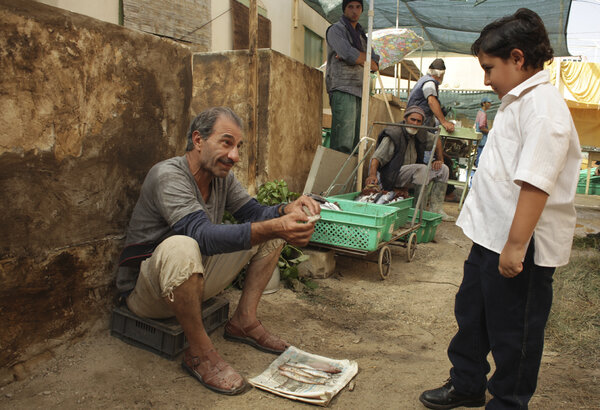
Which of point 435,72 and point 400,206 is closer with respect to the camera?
point 400,206

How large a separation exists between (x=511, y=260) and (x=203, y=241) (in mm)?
1379

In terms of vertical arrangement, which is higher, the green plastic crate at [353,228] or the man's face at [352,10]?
the man's face at [352,10]

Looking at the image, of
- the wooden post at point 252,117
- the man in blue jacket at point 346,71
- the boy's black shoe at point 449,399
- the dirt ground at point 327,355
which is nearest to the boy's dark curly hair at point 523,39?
the boy's black shoe at point 449,399

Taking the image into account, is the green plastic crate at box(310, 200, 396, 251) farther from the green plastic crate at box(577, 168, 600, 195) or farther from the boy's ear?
the green plastic crate at box(577, 168, 600, 195)

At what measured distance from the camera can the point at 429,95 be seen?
609 cm

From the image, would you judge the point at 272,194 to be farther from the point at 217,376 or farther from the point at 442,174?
the point at 442,174

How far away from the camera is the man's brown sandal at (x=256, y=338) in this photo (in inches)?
104

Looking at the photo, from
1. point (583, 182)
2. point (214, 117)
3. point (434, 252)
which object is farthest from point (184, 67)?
point (583, 182)

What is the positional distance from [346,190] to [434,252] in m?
1.28

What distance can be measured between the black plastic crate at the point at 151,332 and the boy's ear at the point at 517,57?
209cm

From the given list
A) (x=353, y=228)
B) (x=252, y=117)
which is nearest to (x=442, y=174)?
(x=353, y=228)

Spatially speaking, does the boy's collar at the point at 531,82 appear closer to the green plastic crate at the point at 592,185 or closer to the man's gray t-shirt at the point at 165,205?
the man's gray t-shirt at the point at 165,205

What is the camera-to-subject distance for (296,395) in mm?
2174

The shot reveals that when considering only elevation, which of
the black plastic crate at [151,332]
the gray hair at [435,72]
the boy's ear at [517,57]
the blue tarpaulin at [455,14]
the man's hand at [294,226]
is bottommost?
the black plastic crate at [151,332]
